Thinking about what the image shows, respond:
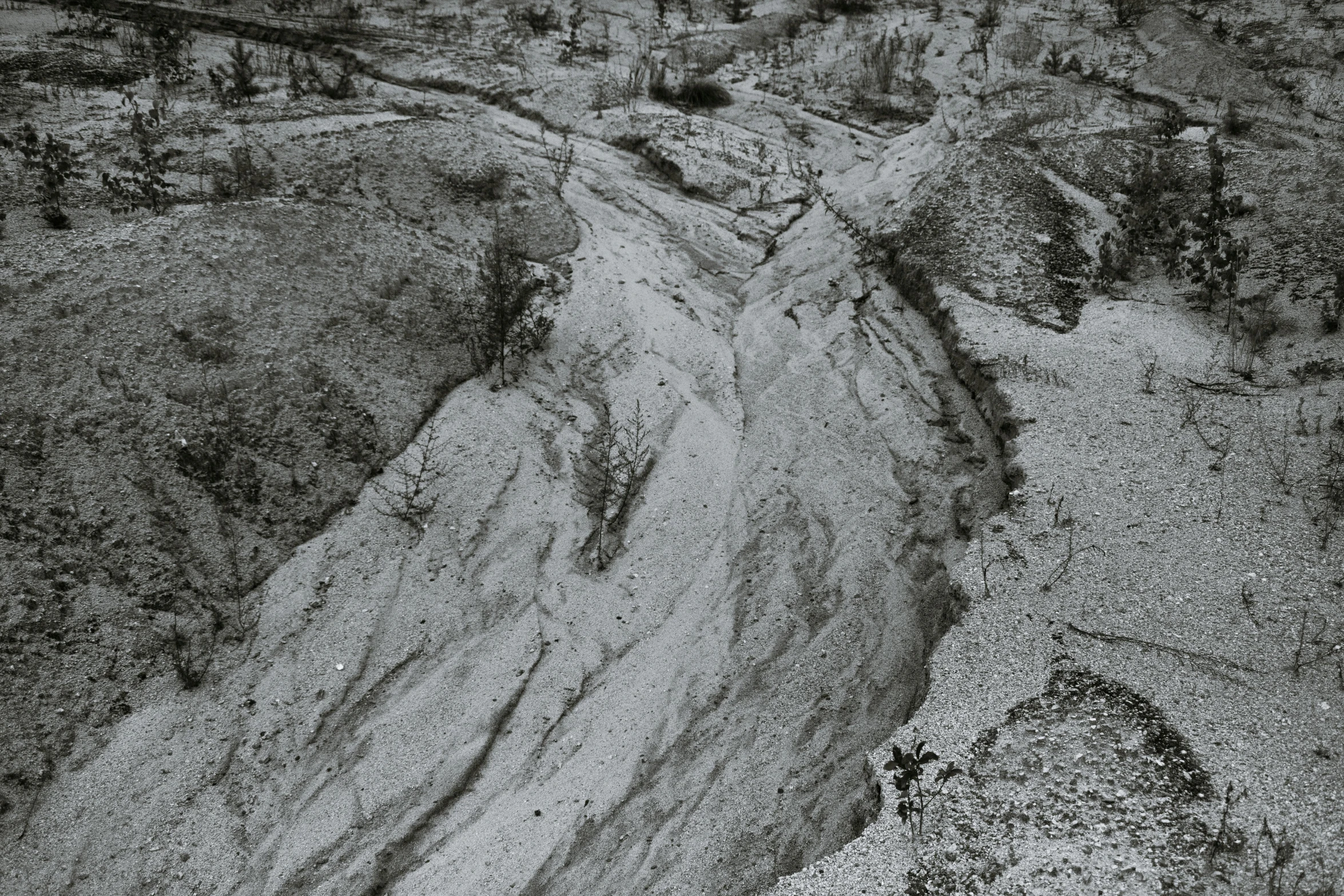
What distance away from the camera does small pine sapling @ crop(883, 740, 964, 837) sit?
288cm

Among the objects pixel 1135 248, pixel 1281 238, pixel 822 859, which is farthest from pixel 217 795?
pixel 1281 238

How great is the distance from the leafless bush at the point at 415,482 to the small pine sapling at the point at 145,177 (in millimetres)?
2544

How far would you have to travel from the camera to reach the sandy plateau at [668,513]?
3205mm

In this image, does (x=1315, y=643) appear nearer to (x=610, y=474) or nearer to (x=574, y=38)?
(x=610, y=474)

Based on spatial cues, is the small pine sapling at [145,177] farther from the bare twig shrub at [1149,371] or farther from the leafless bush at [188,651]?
the bare twig shrub at [1149,371]

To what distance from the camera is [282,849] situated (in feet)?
11.0

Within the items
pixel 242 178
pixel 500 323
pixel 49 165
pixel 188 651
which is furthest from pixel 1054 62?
pixel 188 651

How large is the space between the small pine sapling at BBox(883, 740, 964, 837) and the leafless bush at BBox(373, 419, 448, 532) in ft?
9.09

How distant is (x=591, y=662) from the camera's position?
160 inches

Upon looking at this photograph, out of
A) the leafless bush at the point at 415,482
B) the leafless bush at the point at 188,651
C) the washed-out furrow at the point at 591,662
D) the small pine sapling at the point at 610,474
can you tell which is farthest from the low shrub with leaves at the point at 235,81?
the leafless bush at the point at 188,651

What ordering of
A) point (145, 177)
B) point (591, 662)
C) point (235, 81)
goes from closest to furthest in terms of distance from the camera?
point (591, 662) < point (145, 177) < point (235, 81)

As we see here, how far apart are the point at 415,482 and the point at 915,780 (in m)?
3.07

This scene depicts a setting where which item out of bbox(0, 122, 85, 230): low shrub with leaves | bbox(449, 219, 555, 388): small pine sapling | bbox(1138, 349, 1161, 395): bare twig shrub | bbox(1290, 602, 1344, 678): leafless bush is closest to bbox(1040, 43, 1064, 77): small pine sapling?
bbox(1138, 349, 1161, 395): bare twig shrub

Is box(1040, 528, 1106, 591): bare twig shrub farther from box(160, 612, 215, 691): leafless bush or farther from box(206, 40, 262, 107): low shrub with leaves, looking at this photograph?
box(206, 40, 262, 107): low shrub with leaves
